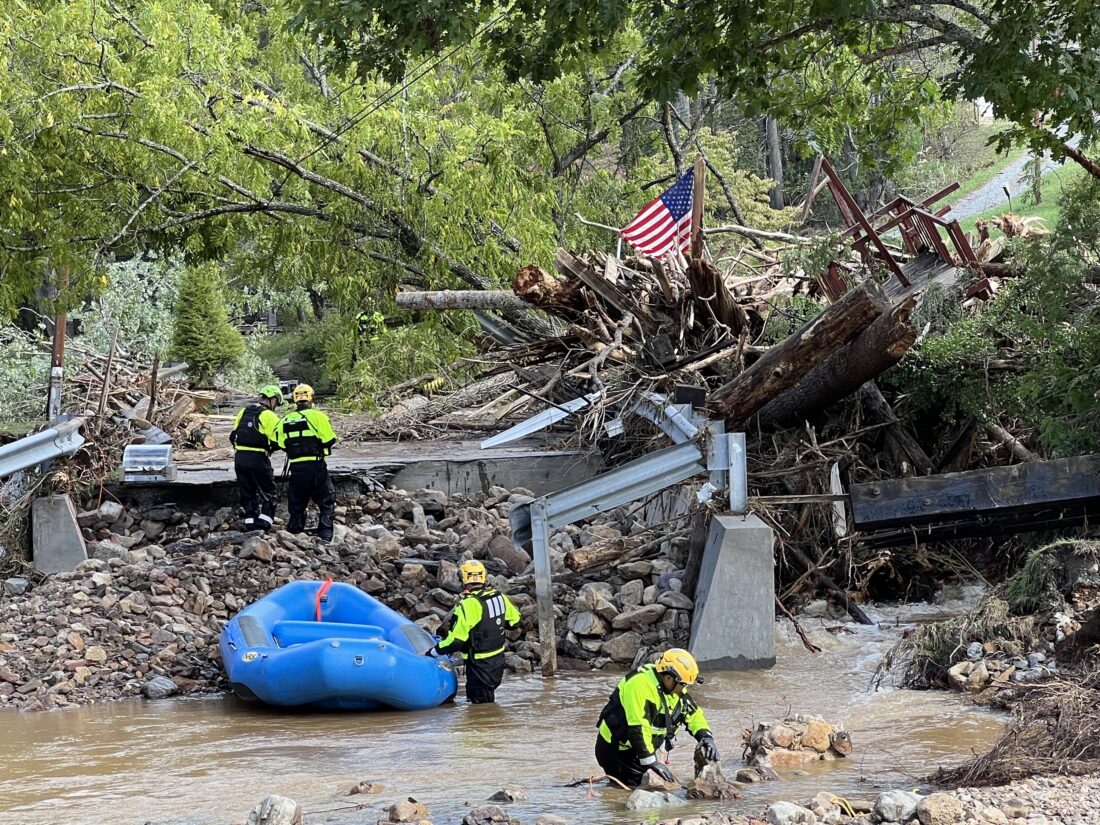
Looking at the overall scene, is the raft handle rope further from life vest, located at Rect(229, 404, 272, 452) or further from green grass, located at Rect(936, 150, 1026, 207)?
green grass, located at Rect(936, 150, 1026, 207)

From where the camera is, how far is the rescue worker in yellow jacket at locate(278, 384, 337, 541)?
15.9 m

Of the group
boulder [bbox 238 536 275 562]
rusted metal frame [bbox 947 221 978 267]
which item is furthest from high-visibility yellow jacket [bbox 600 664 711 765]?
rusted metal frame [bbox 947 221 978 267]

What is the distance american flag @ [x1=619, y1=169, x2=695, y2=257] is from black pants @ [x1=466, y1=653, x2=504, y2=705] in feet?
22.5

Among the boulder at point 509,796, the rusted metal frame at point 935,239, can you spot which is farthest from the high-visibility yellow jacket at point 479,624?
the rusted metal frame at point 935,239

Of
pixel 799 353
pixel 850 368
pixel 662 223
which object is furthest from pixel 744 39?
pixel 662 223

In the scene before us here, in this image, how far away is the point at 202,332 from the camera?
29938 millimetres

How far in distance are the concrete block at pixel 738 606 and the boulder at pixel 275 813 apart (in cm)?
587

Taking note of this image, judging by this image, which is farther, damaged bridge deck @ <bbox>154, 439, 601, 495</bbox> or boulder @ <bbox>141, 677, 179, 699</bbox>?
damaged bridge deck @ <bbox>154, 439, 601, 495</bbox>

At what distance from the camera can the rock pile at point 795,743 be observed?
9258mm

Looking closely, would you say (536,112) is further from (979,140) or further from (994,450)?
(979,140)

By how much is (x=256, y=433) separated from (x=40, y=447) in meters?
2.39

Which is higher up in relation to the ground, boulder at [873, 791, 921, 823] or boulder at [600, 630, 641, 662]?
boulder at [600, 630, 641, 662]

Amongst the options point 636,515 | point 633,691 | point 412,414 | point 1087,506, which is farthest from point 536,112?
point 633,691

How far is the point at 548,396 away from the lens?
1745 cm
